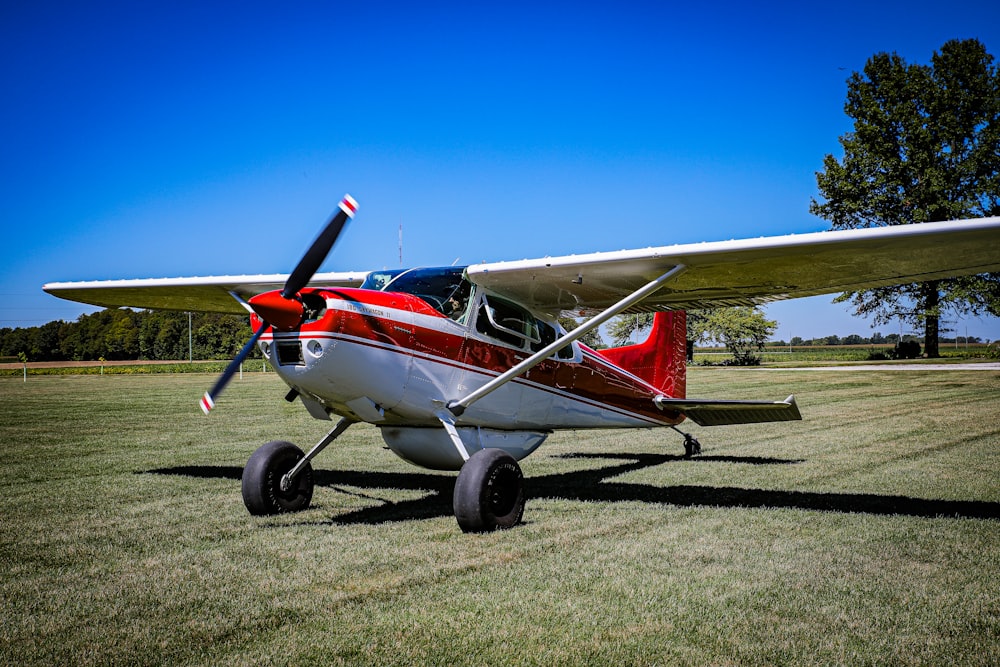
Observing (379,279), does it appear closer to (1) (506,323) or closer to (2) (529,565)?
(1) (506,323)

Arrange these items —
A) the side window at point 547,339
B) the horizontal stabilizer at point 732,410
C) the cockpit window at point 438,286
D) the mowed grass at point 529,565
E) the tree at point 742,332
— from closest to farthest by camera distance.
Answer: the mowed grass at point 529,565 → the cockpit window at point 438,286 → the side window at point 547,339 → the horizontal stabilizer at point 732,410 → the tree at point 742,332

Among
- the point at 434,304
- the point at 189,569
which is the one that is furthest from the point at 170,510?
the point at 434,304

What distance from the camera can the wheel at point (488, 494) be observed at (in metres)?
6.26

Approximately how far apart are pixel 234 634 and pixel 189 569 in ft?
5.05

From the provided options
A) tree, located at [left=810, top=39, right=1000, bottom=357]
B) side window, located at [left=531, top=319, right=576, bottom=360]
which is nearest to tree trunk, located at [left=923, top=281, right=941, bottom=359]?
tree, located at [left=810, top=39, right=1000, bottom=357]

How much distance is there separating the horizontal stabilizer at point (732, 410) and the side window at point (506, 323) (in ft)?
9.30

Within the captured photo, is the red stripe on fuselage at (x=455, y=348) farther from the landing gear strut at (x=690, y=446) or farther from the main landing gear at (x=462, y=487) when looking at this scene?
the landing gear strut at (x=690, y=446)

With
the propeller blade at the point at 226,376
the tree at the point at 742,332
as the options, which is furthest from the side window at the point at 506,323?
the tree at the point at 742,332

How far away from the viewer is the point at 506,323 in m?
8.12

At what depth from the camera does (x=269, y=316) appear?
5957 mm

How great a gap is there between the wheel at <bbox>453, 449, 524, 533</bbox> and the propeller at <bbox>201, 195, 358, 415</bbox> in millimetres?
2047

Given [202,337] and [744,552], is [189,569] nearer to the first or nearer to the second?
[744,552]

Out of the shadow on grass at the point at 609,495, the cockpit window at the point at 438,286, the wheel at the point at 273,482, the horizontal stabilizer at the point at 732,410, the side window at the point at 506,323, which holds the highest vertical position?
the cockpit window at the point at 438,286

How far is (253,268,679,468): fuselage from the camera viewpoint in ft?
20.3
